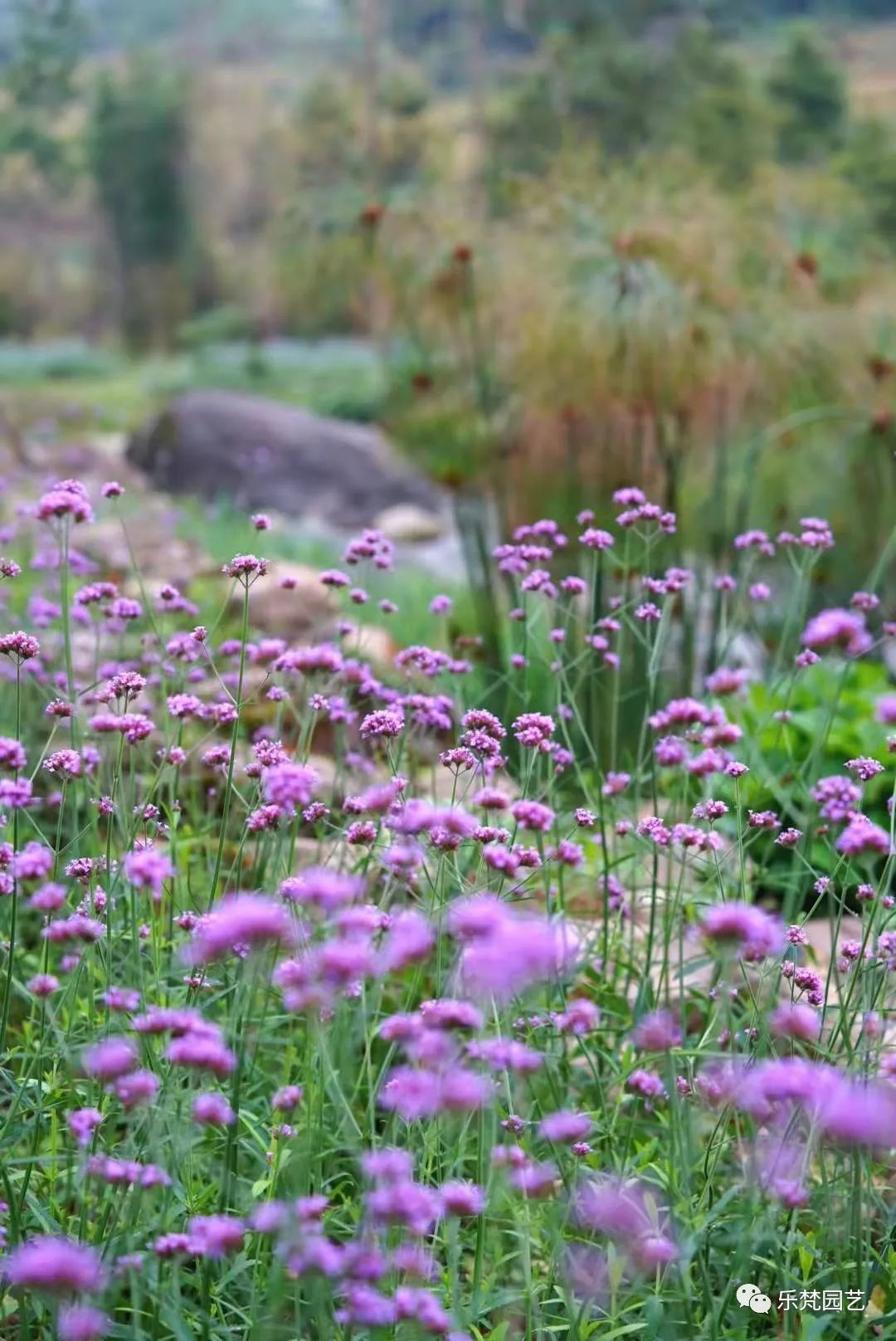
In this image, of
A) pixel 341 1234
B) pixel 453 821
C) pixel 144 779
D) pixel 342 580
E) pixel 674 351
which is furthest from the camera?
pixel 674 351

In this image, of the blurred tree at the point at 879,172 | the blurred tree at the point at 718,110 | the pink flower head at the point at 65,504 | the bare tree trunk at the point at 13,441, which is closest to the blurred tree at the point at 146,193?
the blurred tree at the point at 718,110

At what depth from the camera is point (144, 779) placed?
2.66 m

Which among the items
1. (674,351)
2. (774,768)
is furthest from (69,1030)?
(674,351)

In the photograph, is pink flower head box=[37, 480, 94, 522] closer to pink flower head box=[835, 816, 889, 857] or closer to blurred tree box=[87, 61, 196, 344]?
pink flower head box=[835, 816, 889, 857]

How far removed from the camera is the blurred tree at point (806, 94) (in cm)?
3128

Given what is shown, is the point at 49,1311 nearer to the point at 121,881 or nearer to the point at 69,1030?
the point at 69,1030

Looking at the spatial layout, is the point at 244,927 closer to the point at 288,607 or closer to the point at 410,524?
the point at 288,607

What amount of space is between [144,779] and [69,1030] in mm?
821

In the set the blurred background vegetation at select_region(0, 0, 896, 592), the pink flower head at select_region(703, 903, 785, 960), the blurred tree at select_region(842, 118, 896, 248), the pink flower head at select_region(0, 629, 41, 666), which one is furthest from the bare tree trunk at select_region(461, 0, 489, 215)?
the pink flower head at select_region(703, 903, 785, 960)

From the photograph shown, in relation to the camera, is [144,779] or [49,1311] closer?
[49,1311]

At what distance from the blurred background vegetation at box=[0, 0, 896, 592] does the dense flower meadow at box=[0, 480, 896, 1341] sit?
7.25 feet

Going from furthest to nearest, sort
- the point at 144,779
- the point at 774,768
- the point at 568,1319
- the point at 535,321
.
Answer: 1. the point at 535,321
2. the point at 774,768
3. the point at 144,779
4. the point at 568,1319

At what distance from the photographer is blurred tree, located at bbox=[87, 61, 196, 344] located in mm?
30891

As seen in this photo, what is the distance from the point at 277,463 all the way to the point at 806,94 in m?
25.2
